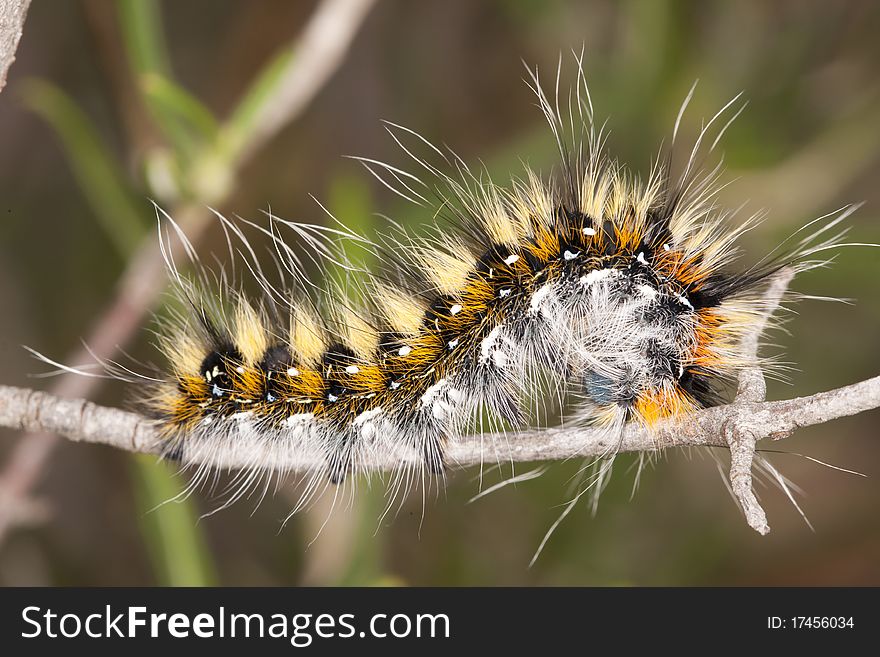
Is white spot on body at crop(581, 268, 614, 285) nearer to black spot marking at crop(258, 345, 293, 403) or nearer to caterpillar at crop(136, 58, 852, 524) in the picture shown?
caterpillar at crop(136, 58, 852, 524)

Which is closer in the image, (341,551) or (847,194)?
(341,551)

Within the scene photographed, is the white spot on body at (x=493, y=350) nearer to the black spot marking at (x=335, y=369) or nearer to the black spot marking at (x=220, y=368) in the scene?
the black spot marking at (x=335, y=369)

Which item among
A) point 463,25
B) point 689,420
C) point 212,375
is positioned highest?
point 463,25

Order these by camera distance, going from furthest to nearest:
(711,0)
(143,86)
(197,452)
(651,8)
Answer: (711,0)
(651,8)
(143,86)
(197,452)

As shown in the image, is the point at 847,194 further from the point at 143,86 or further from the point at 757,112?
the point at 143,86

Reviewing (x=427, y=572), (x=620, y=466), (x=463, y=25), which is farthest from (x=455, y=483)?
(x=463, y=25)

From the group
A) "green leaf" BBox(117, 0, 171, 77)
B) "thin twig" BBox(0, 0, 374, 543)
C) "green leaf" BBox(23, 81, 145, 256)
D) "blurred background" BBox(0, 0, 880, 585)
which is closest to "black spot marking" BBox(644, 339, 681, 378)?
"blurred background" BBox(0, 0, 880, 585)

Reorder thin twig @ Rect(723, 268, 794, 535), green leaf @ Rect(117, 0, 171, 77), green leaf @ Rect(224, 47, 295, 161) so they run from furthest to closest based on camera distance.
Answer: green leaf @ Rect(117, 0, 171, 77)
green leaf @ Rect(224, 47, 295, 161)
thin twig @ Rect(723, 268, 794, 535)
